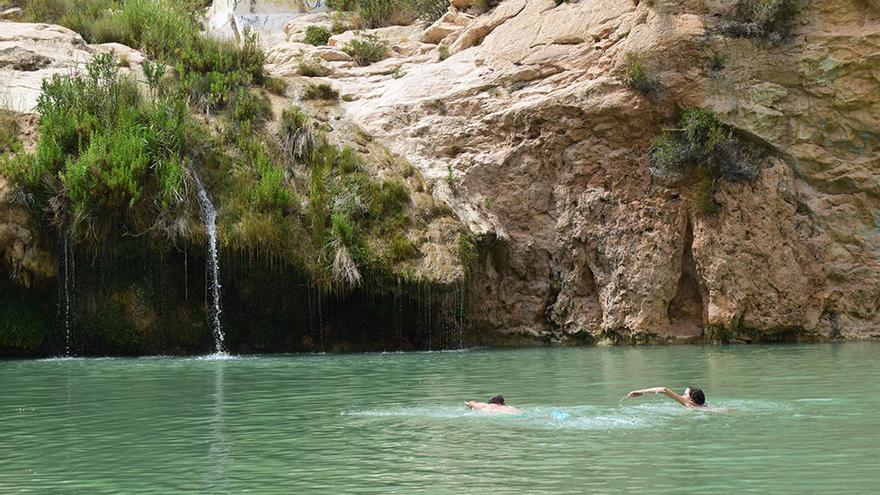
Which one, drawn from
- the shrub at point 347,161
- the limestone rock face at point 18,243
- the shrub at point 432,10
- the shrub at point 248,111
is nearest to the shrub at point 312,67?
the shrub at point 248,111

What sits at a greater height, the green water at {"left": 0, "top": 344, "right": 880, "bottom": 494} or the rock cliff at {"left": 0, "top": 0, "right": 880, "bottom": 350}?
the rock cliff at {"left": 0, "top": 0, "right": 880, "bottom": 350}

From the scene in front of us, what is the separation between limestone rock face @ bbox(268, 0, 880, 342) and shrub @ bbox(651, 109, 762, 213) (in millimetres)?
263

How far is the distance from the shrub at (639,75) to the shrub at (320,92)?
23.4 ft

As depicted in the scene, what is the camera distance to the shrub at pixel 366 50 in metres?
30.1

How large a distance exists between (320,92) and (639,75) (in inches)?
297

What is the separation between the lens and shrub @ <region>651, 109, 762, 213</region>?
23.4 m

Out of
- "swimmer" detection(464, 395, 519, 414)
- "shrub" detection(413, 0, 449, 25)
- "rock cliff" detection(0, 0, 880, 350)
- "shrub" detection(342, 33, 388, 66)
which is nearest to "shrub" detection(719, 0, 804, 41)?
"rock cliff" detection(0, 0, 880, 350)

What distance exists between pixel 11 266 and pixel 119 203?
2.24 meters

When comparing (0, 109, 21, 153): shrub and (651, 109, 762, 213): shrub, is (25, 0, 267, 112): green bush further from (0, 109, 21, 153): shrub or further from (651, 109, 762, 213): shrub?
(651, 109, 762, 213): shrub

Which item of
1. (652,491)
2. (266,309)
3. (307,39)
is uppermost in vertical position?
(307,39)

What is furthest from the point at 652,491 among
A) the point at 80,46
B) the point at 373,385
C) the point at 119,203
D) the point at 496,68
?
the point at 80,46

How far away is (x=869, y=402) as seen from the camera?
11.9 m

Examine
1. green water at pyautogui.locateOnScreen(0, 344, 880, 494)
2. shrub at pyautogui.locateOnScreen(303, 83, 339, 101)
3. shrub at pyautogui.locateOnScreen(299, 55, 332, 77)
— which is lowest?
green water at pyautogui.locateOnScreen(0, 344, 880, 494)

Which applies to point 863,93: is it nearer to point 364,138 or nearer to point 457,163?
point 457,163
